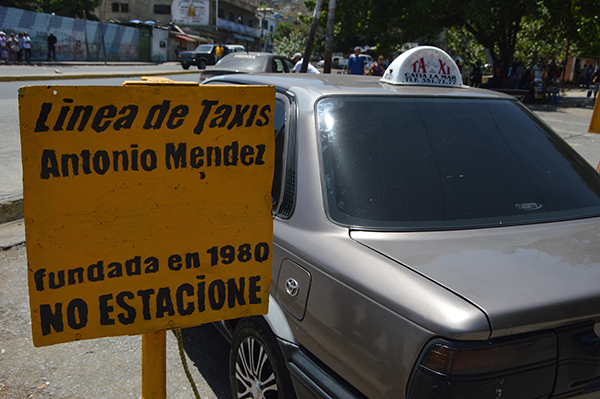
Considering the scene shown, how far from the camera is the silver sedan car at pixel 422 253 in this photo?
1441 mm

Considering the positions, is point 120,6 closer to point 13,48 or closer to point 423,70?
point 13,48

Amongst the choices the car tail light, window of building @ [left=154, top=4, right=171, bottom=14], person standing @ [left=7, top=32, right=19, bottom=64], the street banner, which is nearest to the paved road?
the car tail light

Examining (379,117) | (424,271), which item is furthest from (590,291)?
(379,117)

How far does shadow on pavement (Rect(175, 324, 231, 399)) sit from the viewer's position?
2770 mm

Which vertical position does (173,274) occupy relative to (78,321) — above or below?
above

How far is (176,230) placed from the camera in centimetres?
161

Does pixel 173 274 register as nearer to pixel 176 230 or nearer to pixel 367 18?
pixel 176 230

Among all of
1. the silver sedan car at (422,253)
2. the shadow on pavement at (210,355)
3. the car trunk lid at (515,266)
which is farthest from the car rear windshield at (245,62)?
the car trunk lid at (515,266)

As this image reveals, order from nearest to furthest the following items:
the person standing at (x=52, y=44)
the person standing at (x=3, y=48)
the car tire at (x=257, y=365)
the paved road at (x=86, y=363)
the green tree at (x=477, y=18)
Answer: the car tire at (x=257, y=365)
the paved road at (x=86, y=363)
the green tree at (x=477, y=18)
the person standing at (x=3, y=48)
the person standing at (x=52, y=44)

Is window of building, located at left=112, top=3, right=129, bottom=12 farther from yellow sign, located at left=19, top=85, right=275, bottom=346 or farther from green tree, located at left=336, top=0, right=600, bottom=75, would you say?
yellow sign, located at left=19, top=85, right=275, bottom=346

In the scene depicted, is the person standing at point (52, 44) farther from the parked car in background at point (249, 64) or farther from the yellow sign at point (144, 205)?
the yellow sign at point (144, 205)

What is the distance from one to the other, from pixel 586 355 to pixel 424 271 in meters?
0.54

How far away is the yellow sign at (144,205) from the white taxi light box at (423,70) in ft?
4.94

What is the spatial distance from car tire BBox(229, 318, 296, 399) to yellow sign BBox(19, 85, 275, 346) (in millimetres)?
424
